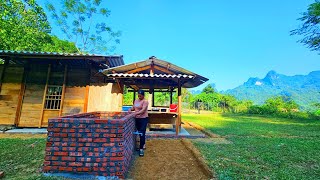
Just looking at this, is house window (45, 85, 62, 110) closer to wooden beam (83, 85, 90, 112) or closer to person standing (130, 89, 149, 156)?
wooden beam (83, 85, 90, 112)

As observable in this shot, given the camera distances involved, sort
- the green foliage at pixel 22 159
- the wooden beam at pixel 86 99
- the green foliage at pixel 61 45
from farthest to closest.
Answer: the green foliage at pixel 61 45, the wooden beam at pixel 86 99, the green foliage at pixel 22 159

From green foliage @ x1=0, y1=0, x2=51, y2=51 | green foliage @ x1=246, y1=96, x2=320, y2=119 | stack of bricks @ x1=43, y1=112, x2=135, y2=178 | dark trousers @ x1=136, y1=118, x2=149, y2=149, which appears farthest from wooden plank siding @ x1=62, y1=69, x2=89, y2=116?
green foliage @ x1=246, y1=96, x2=320, y2=119

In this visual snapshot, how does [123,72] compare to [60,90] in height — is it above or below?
above

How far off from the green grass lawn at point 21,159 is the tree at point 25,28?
453 inches

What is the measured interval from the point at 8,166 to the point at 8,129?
5.49 meters

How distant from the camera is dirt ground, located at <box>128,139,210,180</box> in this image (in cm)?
350

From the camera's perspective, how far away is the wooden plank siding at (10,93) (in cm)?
821

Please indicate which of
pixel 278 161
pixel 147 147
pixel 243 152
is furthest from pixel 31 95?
pixel 278 161

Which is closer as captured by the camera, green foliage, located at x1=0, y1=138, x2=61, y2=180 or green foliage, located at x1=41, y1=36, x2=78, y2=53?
green foliage, located at x1=0, y1=138, x2=61, y2=180

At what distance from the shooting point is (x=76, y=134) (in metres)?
3.19

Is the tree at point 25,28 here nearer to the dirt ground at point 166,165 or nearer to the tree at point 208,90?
the dirt ground at point 166,165

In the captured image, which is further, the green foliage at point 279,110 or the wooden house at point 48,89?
the green foliage at point 279,110

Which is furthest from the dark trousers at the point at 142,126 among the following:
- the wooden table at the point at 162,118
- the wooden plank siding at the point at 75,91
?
the wooden plank siding at the point at 75,91

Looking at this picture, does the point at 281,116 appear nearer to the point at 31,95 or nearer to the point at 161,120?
the point at 161,120
